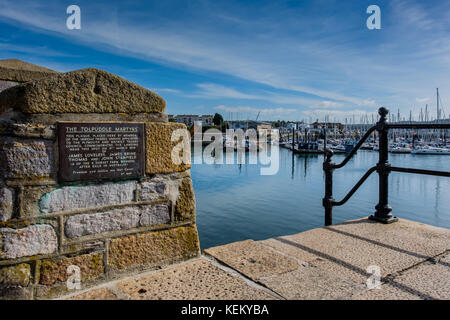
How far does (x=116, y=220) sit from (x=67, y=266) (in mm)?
431

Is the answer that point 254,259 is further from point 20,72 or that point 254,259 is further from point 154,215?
point 20,72

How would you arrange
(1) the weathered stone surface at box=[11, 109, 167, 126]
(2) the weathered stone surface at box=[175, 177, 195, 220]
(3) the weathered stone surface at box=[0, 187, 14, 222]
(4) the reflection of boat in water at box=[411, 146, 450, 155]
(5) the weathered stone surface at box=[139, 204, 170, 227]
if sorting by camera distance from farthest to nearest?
(4) the reflection of boat in water at box=[411, 146, 450, 155]
(2) the weathered stone surface at box=[175, 177, 195, 220]
(5) the weathered stone surface at box=[139, 204, 170, 227]
(1) the weathered stone surface at box=[11, 109, 167, 126]
(3) the weathered stone surface at box=[0, 187, 14, 222]

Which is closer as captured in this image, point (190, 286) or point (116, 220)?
point (190, 286)

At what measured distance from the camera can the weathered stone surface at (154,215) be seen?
7.83ft

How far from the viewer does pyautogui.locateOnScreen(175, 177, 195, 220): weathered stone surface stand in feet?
8.45

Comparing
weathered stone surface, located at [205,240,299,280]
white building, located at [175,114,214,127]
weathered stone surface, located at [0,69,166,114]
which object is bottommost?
weathered stone surface, located at [205,240,299,280]

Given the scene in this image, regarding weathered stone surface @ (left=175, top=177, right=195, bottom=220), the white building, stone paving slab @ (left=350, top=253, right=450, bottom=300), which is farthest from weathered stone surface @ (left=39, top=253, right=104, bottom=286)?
the white building

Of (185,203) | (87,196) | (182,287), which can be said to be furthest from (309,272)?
(87,196)

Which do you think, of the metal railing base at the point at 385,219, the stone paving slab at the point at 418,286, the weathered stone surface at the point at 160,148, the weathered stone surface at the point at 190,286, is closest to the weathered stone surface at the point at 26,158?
the weathered stone surface at the point at 160,148

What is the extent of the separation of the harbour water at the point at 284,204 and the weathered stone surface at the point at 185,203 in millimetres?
9443

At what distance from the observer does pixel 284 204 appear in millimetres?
18719

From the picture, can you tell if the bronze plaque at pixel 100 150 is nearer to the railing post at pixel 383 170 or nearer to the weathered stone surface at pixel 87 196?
the weathered stone surface at pixel 87 196

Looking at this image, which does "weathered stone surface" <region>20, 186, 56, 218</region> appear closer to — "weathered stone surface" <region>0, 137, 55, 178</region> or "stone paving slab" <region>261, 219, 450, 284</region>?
"weathered stone surface" <region>0, 137, 55, 178</region>

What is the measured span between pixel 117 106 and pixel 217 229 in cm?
1175
